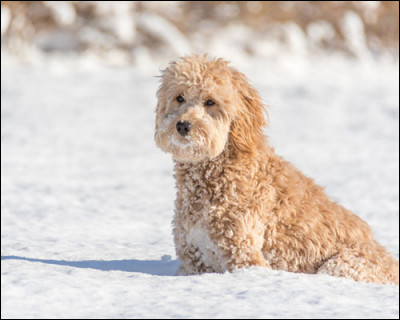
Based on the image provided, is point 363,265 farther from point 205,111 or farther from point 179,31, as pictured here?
point 179,31

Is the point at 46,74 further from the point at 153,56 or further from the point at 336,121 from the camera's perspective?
the point at 336,121

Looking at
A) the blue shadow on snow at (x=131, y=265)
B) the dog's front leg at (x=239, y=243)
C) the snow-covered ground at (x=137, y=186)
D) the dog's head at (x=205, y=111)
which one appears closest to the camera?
the snow-covered ground at (x=137, y=186)

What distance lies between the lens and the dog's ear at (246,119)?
481cm

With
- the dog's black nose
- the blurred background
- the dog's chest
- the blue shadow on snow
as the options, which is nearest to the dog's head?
the dog's black nose

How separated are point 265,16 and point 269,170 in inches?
644

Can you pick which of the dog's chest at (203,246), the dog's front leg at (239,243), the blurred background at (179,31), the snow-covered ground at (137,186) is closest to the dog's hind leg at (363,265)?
the snow-covered ground at (137,186)

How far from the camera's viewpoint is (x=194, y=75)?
4.75 m

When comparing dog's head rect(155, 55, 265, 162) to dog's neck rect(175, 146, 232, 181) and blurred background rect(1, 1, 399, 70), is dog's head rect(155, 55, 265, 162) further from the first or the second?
blurred background rect(1, 1, 399, 70)

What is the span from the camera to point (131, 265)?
5527 mm

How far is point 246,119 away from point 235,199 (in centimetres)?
67

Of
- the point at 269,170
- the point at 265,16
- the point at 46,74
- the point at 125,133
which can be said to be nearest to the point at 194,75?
the point at 269,170

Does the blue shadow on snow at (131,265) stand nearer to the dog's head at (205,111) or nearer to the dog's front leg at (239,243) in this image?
the dog's front leg at (239,243)

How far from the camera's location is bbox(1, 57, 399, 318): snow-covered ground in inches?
146

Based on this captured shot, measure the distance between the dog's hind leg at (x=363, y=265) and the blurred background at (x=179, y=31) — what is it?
14225 millimetres
